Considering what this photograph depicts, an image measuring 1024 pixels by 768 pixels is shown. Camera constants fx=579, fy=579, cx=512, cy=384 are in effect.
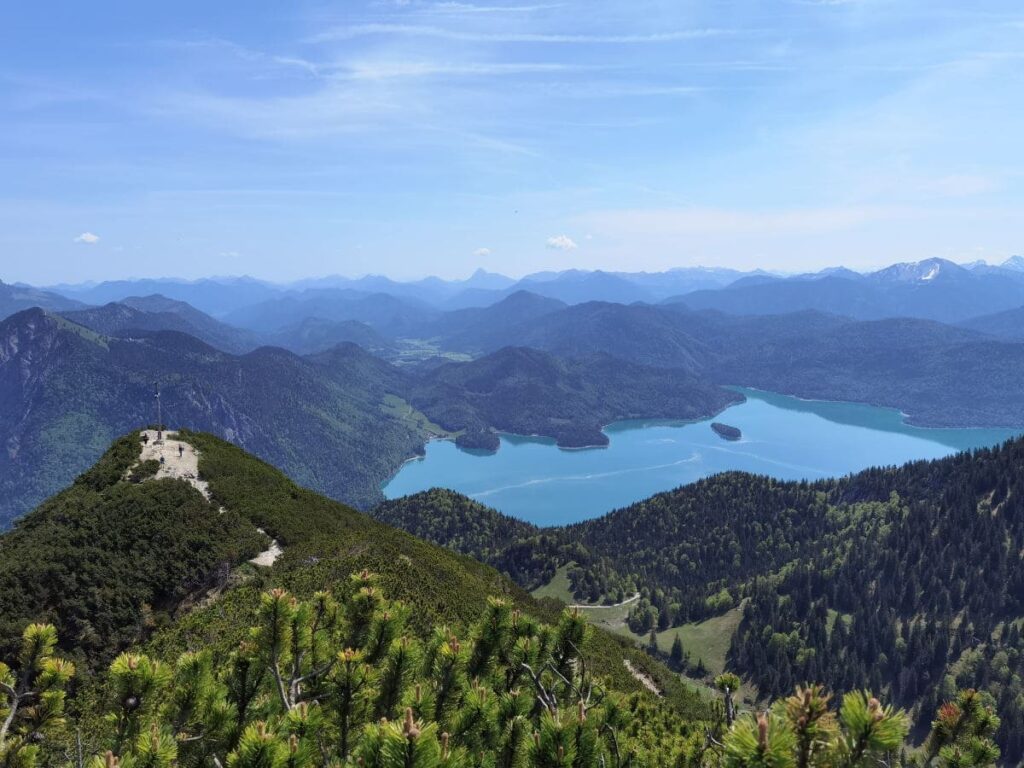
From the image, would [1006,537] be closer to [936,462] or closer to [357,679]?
[936,462]

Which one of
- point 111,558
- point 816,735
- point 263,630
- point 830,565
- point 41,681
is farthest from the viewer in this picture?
point 830,565

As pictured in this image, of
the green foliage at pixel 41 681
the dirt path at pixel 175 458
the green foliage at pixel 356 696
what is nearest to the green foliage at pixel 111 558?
the dirt path at pixel 175 458

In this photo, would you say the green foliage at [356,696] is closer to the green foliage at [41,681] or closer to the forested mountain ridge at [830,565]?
the green foliage at [41,681]

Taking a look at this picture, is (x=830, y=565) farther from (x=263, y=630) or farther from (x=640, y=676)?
(x=263, y=630)

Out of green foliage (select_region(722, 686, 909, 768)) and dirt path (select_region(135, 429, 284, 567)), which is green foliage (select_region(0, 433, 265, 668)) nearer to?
dirt path (select_region(135, 429, 284, 567))

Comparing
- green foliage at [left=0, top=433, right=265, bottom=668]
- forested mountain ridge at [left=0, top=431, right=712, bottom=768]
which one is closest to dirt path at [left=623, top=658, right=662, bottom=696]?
forested mountain ridge at [left=0, top=431, right=712, bottom=768]

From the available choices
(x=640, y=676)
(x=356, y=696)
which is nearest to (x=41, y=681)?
(x=356, y=696)
